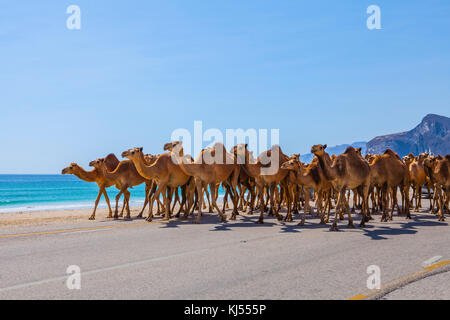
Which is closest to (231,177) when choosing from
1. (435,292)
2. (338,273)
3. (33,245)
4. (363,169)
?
(363,169)

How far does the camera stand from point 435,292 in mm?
5426

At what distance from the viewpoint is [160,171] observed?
1520cm

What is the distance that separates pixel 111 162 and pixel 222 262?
12.5 meters

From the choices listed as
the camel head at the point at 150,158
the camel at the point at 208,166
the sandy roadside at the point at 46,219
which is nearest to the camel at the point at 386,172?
the camel at the point at 208,166

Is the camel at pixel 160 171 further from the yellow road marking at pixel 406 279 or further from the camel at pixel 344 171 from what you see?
the yellow road marking at pixel 406 279

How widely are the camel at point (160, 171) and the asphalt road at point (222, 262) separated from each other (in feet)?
10.6

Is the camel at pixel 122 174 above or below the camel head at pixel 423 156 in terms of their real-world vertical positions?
below

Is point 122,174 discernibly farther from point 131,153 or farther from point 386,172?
point 386,172

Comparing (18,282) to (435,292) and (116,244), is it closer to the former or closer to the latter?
(116,244)

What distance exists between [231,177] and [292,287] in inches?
432

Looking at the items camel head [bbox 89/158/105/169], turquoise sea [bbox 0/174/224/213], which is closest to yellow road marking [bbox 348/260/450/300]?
camel head [bbox 89/158/105/169]

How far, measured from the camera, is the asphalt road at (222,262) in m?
5.55

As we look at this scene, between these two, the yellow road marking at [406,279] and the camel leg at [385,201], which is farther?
the camel leg at [385,201]

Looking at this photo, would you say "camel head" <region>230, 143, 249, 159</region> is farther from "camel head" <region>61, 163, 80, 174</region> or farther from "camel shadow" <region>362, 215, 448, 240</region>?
"camel head" <region>61, 163, 80, 174</region>
